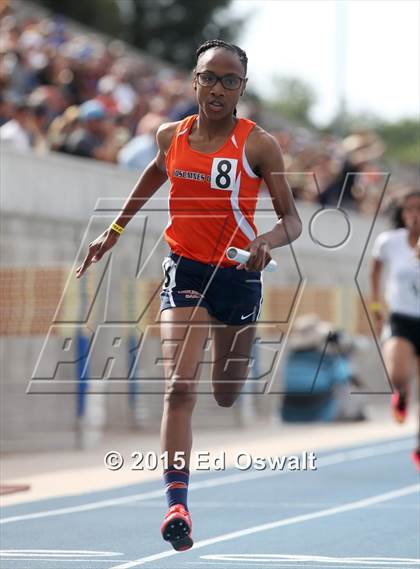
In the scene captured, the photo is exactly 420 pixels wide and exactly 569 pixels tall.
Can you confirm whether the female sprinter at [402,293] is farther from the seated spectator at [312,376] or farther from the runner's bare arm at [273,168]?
the seated spectator at [312,376]

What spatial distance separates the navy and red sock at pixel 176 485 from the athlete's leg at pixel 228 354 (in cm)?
73

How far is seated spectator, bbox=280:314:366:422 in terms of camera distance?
2303 cm

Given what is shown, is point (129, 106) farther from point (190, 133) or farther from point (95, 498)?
point (190, 133)

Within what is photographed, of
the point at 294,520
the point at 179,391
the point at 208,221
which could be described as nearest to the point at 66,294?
the point at 294,520

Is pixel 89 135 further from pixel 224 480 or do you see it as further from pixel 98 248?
pixel 98 248

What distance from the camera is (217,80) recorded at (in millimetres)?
7555

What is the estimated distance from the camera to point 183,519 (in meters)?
7.28

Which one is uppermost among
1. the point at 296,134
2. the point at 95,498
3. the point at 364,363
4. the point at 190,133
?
the point at 296,134

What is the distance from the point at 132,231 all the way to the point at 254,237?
1214cm

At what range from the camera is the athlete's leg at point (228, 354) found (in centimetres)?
805

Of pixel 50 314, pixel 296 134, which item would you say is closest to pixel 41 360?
pixel 50 314

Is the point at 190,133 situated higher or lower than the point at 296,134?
lower

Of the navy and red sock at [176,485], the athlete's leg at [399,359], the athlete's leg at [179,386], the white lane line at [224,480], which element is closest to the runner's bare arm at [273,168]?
the athlete's leg at [179,386]

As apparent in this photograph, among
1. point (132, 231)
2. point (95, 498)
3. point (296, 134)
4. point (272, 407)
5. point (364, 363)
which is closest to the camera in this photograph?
point (95, 498)
